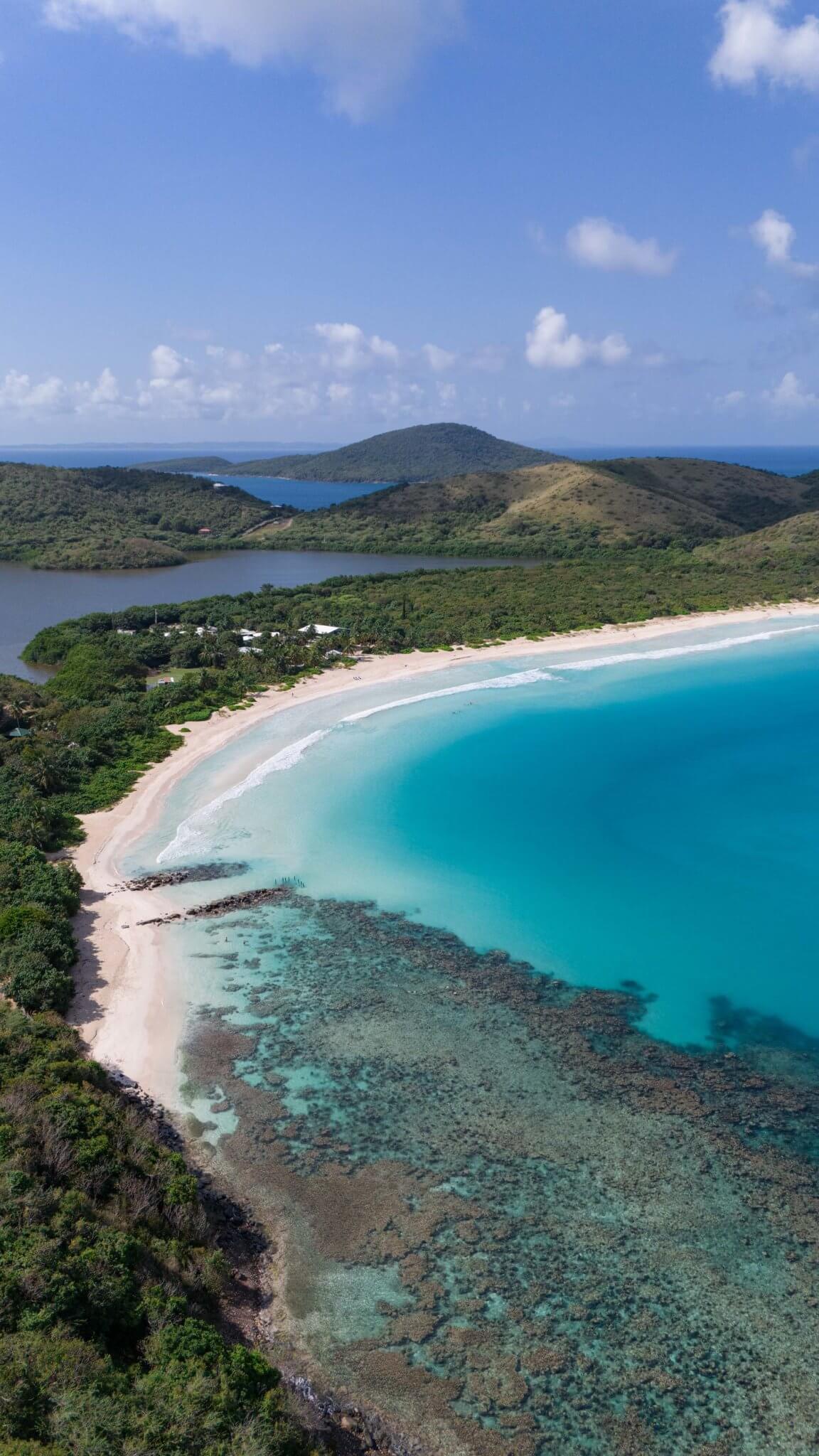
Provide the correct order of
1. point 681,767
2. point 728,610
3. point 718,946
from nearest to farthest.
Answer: point 718,946 → point 681,767 → point 728,610

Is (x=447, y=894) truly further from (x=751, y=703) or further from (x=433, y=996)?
(x=751, y=703)

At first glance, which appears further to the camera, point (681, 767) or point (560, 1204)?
point (681, 767)

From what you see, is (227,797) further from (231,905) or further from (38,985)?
(38,985)

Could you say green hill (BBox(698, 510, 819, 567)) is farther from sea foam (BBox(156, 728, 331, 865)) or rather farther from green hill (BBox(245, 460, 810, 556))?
sea foam (BBox(156, 728, 331, 865))

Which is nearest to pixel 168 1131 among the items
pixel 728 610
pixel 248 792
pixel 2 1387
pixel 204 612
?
pixel 2 1387

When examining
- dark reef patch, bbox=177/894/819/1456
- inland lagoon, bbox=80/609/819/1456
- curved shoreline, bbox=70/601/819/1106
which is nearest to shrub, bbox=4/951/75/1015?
curved shoreline, bbox=70/601/819/1106

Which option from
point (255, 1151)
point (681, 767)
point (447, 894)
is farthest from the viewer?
point (681, 767)
